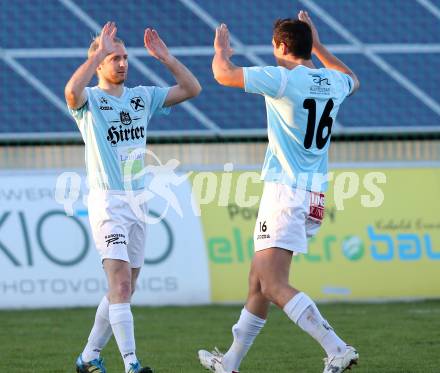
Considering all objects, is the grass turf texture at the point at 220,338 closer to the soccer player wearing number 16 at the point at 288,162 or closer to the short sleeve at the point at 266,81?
the soccer player wearing number 16 at the point at 288,162

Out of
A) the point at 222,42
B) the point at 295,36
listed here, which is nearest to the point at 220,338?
the point at 222,42

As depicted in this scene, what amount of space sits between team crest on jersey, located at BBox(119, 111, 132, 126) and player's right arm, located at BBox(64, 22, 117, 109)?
10.5 inches

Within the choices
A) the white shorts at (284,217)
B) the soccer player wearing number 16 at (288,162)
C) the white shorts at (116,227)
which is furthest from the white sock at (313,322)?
the white shorts at (116,227)

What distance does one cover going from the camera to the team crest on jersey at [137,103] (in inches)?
293

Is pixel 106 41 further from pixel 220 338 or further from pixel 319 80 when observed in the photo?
pixel 220 338

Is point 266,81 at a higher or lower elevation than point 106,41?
lower

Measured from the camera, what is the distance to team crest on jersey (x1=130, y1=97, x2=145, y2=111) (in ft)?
24.4

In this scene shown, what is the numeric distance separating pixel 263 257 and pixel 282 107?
891mm

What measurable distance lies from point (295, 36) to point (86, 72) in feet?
4.19

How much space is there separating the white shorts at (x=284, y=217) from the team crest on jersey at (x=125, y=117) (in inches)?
41.5

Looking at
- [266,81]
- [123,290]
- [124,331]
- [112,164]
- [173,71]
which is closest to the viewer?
[266,81]

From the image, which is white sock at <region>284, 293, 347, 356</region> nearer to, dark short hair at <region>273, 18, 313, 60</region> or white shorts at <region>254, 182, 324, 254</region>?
white shorts at <region>254, 182, 324, 254</region>

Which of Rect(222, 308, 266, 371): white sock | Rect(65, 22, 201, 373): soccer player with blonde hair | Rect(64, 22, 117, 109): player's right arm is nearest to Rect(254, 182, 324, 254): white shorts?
Rect(222, 308, 266, 371): white sock

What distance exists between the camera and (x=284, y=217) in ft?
22.2
